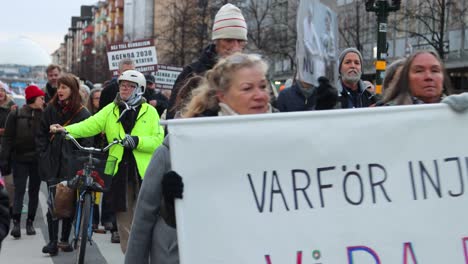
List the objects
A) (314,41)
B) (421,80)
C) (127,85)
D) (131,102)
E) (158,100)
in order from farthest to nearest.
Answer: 1. (158,100)
2. (127,85)
3. (131,102)
4. (421,80)
5. (314,41)

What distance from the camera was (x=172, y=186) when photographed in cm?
323

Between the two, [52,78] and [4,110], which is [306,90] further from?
[4,110]

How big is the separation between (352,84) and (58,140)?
3.34m

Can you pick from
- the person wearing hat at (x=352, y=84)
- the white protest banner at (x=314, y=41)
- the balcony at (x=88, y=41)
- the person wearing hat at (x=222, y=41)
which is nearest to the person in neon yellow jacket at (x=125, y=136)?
the person wearing hat at (x=352, y=84)

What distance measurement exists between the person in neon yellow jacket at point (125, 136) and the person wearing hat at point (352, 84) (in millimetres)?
2071

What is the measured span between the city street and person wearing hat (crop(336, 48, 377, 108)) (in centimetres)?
331

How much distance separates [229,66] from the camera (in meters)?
3.59

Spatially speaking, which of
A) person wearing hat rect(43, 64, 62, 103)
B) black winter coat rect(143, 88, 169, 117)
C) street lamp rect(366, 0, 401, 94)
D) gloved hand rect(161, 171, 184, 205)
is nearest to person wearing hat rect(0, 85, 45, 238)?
person wearing hat rect(43, 64, 62, 103)

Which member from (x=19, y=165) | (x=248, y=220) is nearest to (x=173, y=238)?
(x=248, y=220)

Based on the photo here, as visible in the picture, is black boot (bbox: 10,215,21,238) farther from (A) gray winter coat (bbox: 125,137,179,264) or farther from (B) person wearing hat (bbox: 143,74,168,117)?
(A) gray winter coat (bbox: 125,137,179,264)

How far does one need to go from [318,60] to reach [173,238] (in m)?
1.11

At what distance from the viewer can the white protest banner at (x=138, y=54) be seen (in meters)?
17.8

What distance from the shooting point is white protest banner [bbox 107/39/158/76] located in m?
17.8

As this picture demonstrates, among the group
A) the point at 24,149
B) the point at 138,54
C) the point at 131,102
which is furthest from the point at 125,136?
the point at 138,54
